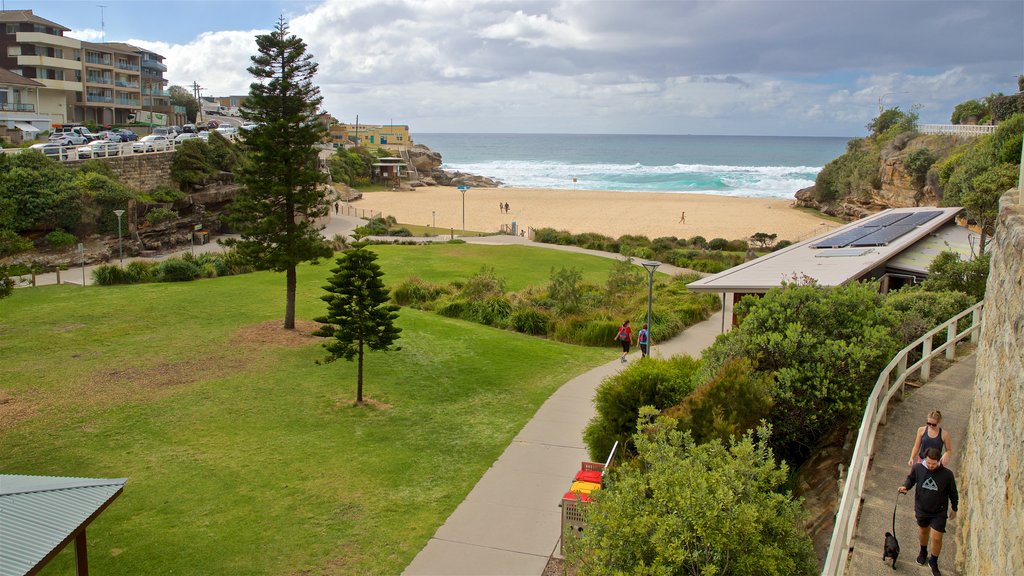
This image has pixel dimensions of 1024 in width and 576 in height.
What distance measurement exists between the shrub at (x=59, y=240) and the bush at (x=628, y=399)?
3137cm

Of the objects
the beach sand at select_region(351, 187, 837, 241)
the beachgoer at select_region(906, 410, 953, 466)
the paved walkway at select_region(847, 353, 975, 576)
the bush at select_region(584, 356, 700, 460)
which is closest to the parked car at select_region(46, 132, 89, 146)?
the beach sand at select_region(351, 187, 837, 241)

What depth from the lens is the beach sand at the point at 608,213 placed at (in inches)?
2276

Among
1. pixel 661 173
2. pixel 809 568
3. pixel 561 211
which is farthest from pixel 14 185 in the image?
pixel 661 173

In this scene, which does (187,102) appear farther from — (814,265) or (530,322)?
(814,265)

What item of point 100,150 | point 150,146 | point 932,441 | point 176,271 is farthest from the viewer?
point 150,146

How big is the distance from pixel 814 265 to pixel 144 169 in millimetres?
38012

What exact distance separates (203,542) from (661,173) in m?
133

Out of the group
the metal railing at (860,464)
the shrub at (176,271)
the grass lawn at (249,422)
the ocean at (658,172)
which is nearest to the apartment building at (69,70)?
the shrub at (176,271)

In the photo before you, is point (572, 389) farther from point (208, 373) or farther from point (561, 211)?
point (561, 211)

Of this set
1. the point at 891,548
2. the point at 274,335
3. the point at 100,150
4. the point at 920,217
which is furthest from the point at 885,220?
the point at 100,150

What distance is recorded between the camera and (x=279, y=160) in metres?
21.3

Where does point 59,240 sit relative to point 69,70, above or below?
below

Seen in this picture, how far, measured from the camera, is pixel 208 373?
17.8 metres

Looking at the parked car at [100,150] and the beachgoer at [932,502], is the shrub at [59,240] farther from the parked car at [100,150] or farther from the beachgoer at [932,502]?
the beachgoer at [932,502]
